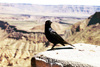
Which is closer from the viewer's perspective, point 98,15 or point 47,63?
point 47,63

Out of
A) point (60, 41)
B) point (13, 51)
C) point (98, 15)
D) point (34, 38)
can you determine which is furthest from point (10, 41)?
point (60, 41)

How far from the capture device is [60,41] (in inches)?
407

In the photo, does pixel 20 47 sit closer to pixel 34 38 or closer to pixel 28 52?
pixel 28 52

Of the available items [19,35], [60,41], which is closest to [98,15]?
[19,35]

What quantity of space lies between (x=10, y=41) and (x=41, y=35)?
18.7 metres

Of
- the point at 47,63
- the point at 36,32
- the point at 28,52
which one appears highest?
the point at 47,63

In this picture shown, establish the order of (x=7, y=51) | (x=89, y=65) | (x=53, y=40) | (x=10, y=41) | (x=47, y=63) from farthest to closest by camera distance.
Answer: (x=10, y=41), (x=7, y=51), (x=53, y=40), (x=47, y=63), (x=89, y=65)

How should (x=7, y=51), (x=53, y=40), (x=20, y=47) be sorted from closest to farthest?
(x=53, y=40), (x=7, y=51), (x=20, y=47)

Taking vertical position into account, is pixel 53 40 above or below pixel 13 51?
above

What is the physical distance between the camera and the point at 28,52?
2923 inches

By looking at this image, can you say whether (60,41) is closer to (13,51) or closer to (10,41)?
(13,51)

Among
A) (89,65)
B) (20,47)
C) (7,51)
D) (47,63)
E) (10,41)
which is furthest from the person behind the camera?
(10,41)

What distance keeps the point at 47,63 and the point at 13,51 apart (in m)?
67.5

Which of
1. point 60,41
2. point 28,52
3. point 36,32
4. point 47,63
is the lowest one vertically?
point 28,52
